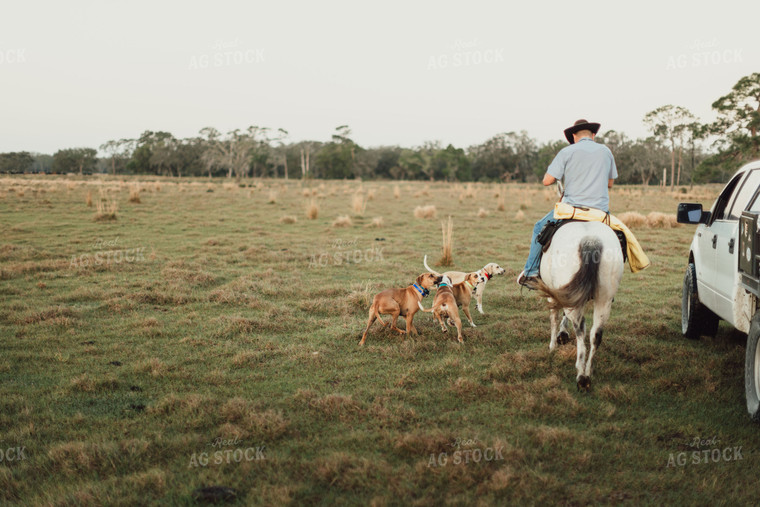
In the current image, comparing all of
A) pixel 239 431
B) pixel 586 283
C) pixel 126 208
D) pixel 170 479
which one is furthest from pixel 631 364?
pixel 126 208

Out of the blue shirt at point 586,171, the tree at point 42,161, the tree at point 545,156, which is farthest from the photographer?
the tree at point 42,161

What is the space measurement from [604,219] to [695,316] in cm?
215

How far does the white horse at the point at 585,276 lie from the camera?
17.0ft

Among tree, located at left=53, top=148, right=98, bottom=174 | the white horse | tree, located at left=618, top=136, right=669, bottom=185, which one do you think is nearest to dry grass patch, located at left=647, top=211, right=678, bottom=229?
the white horse

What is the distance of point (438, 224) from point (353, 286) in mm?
10961

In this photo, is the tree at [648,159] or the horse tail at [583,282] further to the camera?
the tree at [648,159]

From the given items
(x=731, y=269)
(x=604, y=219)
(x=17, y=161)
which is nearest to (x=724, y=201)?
(x=731, y=269)

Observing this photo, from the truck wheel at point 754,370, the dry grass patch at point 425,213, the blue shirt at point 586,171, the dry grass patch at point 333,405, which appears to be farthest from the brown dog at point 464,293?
the dry grass patch at point 425,213

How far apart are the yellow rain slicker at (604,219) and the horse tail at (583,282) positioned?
723 mm

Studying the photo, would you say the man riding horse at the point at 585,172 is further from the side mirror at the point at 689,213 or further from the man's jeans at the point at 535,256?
the side mirror at the point at 689,213

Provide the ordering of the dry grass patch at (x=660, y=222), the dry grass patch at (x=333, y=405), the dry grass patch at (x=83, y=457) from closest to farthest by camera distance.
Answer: the dry grass patch at (x=83, y=457), the dry grass patch at (x=333, y=405), the dry grass patch at (x=660, y=222)

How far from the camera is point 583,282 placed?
16.9 feet

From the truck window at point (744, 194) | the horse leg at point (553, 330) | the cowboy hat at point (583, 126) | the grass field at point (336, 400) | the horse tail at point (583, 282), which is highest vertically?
the cowboy hat at point (583, 126)

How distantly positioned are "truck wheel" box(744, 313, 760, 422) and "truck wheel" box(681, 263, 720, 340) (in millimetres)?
2469
